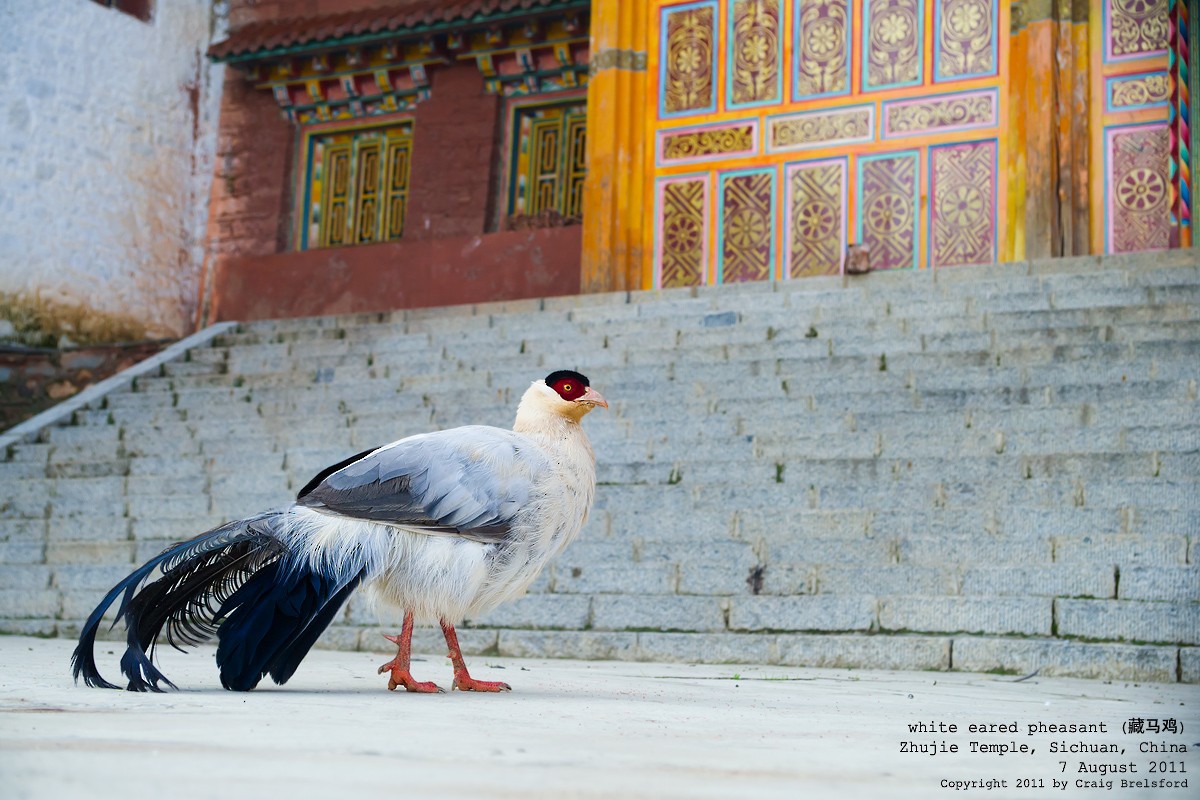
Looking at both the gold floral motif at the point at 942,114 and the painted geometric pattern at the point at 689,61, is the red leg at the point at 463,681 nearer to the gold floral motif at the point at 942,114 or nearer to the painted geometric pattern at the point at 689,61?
the gold floral motif at the point at 942,114

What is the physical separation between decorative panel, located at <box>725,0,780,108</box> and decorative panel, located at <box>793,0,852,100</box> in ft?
0.67

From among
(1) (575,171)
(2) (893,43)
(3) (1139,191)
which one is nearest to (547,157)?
(1) (575,171)

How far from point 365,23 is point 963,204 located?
6.27 metres

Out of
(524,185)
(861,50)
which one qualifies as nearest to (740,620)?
(861,50)

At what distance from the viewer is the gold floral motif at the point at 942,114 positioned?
1188cm

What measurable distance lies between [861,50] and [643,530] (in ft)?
22.9

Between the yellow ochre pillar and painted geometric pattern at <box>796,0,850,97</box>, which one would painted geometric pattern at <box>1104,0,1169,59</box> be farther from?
the yellow ochre pillar

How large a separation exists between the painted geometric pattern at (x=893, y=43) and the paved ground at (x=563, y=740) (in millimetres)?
8429

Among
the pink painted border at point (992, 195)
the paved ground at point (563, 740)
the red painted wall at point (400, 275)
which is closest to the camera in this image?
the paved ground at point (563, 740)

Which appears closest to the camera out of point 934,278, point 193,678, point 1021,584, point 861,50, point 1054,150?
point 193,678

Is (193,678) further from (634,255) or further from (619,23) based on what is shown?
(619,23)

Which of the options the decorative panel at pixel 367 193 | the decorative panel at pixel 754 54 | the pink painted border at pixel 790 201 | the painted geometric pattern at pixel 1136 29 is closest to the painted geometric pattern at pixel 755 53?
the decorative panel at pixel 754 54

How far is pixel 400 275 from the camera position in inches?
582

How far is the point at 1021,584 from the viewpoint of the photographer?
5.71m
